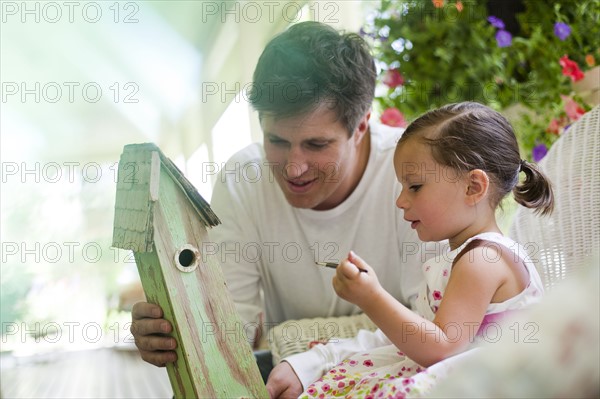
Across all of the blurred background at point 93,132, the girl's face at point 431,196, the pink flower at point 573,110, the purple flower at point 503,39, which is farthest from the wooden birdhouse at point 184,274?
the purple flower at point 503,39

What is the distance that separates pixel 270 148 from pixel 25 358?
1.48 m

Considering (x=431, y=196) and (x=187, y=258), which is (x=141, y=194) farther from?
(x=431, y=196)

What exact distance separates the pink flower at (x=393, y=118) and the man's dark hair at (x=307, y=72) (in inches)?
47.2

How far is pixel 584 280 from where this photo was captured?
622mm

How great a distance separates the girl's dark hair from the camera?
1.26 metres

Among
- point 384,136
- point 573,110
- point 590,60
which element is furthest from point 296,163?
point 590,60

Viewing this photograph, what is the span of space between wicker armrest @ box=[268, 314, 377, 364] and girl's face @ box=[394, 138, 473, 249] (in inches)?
16.8

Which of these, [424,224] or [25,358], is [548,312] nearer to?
[424,224]

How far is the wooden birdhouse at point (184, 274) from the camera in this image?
1065mm

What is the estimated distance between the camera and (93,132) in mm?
2152

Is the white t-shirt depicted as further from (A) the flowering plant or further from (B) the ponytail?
(A) the flowering plant

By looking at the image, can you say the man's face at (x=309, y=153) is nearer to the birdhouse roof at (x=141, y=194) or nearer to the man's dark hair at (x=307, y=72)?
the man's dark hair at (x=307, y=72)

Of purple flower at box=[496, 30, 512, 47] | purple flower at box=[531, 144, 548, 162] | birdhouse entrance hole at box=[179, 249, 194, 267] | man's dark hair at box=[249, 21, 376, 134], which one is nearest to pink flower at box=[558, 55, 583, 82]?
purple flower at box=[531, 144, 548, 162]

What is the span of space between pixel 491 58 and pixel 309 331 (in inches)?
62.8
